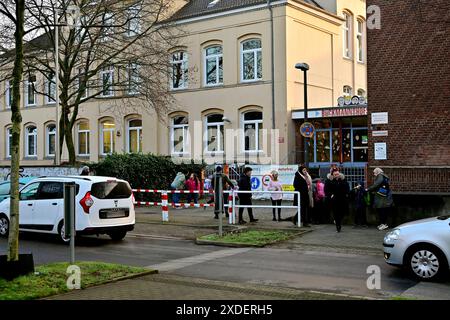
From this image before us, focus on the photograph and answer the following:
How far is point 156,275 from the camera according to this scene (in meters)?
9.36

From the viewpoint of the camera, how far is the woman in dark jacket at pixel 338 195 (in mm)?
15172

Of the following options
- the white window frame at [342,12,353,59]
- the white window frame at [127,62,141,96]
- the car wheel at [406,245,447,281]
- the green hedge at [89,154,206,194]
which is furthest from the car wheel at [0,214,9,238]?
the white window frame at [342,12,353,59]

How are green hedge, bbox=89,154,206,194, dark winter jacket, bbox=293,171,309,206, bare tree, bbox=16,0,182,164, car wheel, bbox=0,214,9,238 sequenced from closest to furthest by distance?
car wheel, bbox=0,214,9,238 → dark winter jacket, bbox=293,171,309,206 → green hedge, bbox=89,154,206,194 → bare tree, bbox=16,0,182,164

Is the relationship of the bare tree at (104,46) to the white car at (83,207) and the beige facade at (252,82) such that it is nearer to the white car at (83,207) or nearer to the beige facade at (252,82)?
the beige facade at (252,82)

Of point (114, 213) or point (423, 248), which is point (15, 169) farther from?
point (423, 248)

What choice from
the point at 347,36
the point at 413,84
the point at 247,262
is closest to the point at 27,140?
the point at 347,36

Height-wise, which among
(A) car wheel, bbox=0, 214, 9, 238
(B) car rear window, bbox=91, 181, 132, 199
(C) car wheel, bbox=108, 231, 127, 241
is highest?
(B) car rear window, bbox=91, 181, 132, 199

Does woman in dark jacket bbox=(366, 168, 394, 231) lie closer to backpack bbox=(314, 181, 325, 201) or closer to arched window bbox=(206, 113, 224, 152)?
backpack bbox=(314, 181, 325, 201)

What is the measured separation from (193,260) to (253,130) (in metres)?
18.9

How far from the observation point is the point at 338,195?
15273mm

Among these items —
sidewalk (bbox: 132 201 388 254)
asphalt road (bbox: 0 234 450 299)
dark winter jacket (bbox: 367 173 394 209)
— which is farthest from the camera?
dark winter jacket (bbox: 367 173 394 209)

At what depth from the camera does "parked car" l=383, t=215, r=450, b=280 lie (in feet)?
29.7

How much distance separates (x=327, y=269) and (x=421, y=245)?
1.79 metres

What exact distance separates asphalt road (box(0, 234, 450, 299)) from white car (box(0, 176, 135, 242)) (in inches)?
16.5
